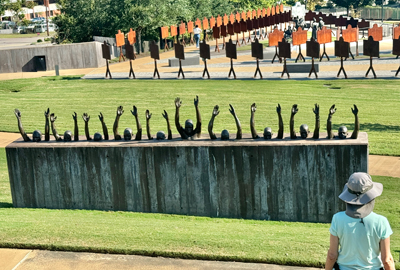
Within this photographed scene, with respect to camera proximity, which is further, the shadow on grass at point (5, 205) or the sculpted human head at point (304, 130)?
the shadow on grass at point (5, 205)

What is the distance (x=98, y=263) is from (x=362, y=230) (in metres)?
3.90

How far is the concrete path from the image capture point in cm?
802

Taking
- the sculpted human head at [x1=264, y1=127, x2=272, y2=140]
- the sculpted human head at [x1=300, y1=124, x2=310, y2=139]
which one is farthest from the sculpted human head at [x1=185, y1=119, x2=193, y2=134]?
the sculpted human head at [x1=300, y1=124, x2=310, y2=139]

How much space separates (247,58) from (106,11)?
31.8 feet

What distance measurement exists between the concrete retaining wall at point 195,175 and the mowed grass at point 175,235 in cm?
27

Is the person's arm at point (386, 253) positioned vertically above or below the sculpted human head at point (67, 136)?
below

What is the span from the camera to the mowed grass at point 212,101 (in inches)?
700

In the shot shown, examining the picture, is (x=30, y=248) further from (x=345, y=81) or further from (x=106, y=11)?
(x=106, y=11)

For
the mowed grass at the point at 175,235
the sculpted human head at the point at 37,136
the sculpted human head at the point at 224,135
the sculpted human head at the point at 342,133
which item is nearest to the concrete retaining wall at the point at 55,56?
the sculpted human head at the point at 37,136

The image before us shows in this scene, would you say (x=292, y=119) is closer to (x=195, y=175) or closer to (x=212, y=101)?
(x=195, y=175)

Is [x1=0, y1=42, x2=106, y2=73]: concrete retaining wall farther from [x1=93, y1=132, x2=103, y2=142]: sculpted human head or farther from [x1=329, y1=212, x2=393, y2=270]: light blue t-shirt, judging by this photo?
[x1=329, y1=212, x2=393, y2=270]: light blue t-shirt

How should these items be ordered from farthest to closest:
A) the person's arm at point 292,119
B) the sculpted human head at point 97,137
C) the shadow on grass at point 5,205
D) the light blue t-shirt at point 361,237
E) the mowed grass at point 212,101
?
the mowed grass at point 212,101 < the shadow on grass at point 5,205 < the sculpted human head at point 97,137 < the person's arm at point 292,119 < the light blue t-shirt at point 361,237

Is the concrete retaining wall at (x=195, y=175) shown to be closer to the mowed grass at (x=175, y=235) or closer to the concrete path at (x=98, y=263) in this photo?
the mowed grass at (x=175, y=235)

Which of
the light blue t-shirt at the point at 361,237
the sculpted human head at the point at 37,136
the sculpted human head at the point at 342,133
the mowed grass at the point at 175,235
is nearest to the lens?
the light blue t-shirt at the point at 361,237
